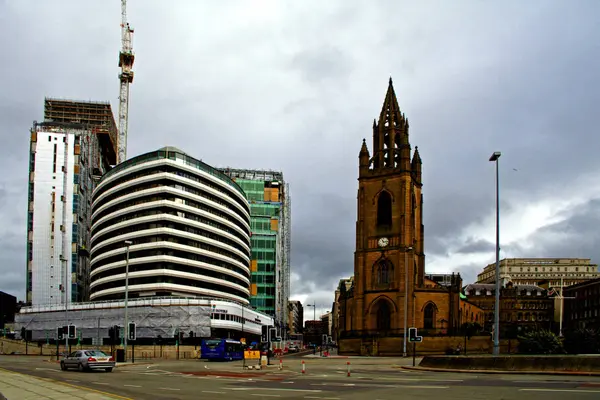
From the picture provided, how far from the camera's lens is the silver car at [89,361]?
35.5 metres

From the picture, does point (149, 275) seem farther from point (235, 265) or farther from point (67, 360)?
point (67, 360)

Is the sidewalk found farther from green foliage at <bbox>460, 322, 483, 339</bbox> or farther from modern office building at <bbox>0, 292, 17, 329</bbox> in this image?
modern office building at <bbox>0, 292, 17, 329</bbox>

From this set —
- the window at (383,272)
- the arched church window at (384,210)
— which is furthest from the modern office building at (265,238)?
the arched church window at (384,210)

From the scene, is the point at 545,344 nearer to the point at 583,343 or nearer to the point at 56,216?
the point at 583,343

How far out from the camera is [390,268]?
84312 mm

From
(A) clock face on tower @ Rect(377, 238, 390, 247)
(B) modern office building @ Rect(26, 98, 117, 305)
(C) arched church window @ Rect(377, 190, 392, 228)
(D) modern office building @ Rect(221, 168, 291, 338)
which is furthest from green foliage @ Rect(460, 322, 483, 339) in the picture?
(B) modern office building @ Rect(26, 98, 117, 305)

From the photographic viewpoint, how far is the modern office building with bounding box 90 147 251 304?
101m

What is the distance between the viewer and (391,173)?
87.7 metres

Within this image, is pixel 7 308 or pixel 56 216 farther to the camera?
pixel 7 308

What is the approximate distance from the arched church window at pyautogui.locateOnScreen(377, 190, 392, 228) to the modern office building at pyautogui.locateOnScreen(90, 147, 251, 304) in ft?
112

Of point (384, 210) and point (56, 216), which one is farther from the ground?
point (56, 216)

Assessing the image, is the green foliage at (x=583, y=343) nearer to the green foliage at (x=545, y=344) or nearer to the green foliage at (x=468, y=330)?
the green foliage at (x=545, y=344)

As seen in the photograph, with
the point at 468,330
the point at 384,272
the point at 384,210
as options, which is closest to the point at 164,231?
the point at 384,210

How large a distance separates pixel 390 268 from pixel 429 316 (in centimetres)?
854
